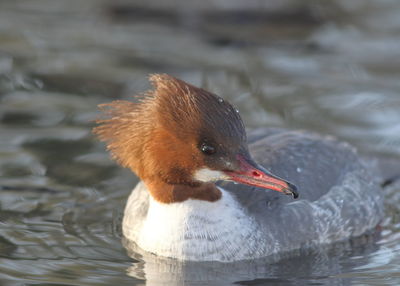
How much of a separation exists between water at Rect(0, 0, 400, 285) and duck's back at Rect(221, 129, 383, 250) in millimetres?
162

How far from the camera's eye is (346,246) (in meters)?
7.38

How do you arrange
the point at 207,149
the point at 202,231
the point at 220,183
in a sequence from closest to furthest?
1. the point at 207,149
2. the point at 202,231
3. the point at 220,183

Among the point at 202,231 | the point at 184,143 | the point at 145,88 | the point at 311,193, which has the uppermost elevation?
the point at 145,88

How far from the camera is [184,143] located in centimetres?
636

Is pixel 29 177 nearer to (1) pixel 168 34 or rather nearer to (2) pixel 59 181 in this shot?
(2) pixel 59 181

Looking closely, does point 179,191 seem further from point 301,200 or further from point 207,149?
point 301,200

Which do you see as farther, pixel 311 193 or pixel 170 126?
pixel 311 193

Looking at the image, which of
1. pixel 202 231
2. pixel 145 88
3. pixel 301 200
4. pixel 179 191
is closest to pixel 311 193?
pixel 301 200

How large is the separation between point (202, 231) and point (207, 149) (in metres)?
0.80

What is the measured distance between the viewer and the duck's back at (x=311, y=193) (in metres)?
7.04

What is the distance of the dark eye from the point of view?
6312mm

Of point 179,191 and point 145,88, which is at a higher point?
point 145,88

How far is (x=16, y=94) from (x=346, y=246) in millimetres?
4385

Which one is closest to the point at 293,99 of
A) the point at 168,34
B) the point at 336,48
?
the point at 336,48
